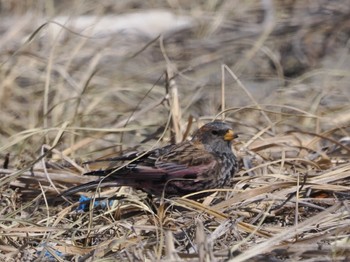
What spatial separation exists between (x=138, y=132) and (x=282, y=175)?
1717mm

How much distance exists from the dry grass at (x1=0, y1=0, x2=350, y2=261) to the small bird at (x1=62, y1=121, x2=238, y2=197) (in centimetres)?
8

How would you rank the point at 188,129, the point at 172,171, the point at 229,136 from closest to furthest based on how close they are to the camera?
the point at 172,171, the point at 229,136, the point at 188,129

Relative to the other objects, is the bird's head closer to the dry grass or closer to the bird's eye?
the bird's eye

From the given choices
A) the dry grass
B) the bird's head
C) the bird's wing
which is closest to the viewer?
the dry grass

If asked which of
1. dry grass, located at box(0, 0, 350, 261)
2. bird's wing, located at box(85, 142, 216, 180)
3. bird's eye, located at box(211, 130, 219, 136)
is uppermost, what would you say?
bird's eye, located at box(211, 130, 219, 136)

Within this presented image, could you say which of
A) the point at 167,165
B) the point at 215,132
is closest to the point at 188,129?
the point at 215,132

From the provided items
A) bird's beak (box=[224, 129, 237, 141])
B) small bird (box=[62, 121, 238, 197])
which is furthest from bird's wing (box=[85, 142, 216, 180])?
bird's beak (box=[224, 129, 237, 141])

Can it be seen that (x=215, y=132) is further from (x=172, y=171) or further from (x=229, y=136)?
(x=172, y=171)

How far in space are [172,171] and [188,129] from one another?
0.72m

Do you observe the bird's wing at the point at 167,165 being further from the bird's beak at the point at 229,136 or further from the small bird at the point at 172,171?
the bird's beak at the point at 229,136

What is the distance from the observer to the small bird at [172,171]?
4.41 m

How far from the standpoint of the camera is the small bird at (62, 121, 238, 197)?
441 cm

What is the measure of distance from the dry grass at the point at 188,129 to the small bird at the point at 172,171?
0.27ft

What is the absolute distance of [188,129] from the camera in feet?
17.1
